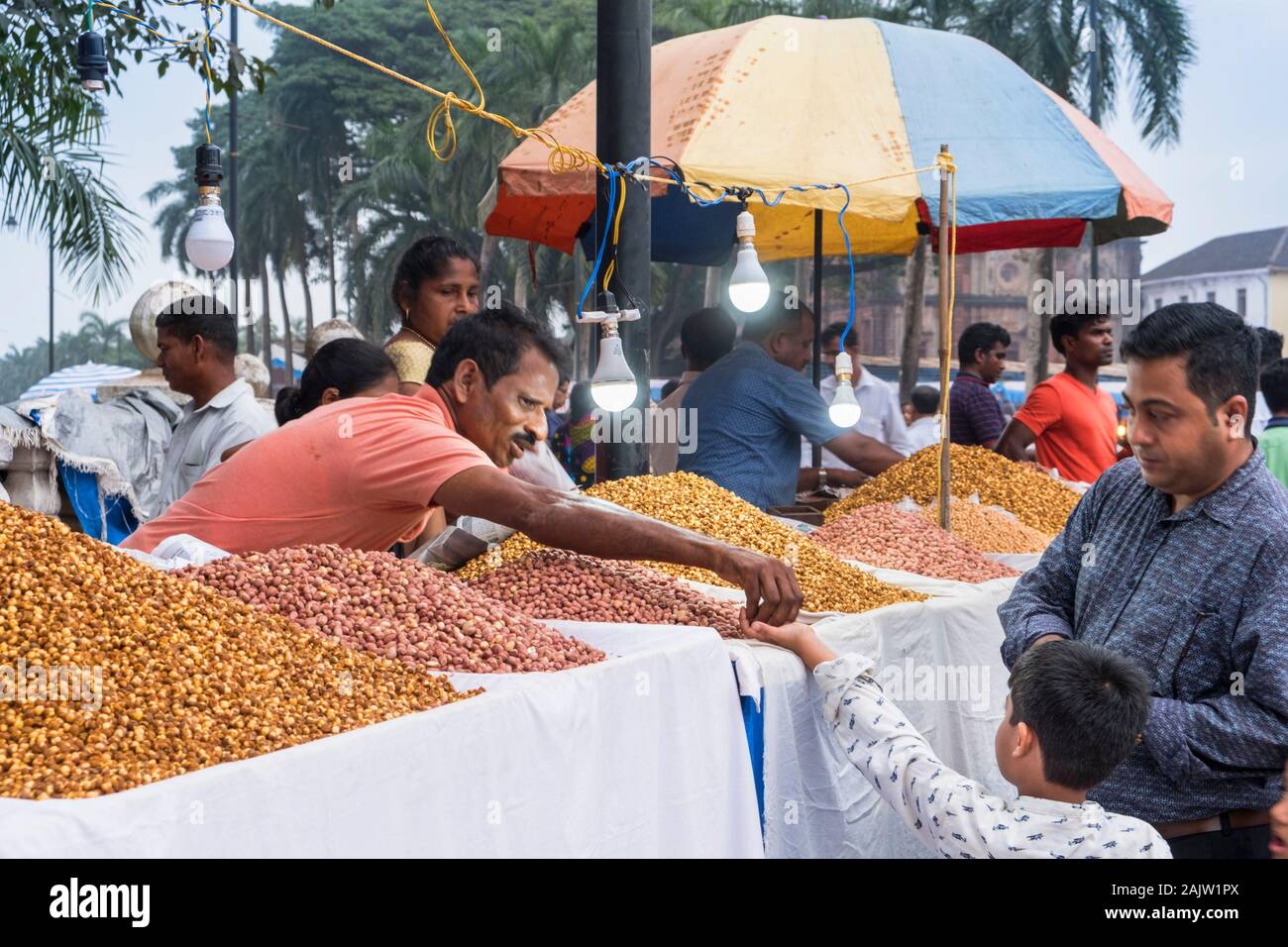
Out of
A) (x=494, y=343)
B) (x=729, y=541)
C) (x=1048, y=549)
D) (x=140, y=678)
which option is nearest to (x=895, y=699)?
(x=729, y=541)

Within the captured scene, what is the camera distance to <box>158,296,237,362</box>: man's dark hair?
3949mm

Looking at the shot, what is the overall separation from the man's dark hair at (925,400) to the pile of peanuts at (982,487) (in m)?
5.11

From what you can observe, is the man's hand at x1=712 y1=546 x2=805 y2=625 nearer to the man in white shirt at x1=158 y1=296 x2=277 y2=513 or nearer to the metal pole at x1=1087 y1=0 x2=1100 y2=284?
the man in white shirt at x1=158 y1=296 x2=277 y2=513

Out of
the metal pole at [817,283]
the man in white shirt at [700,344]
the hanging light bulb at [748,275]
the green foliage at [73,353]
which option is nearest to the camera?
the hanging light bulb at [748,275]

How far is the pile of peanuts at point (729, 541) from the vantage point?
9.59 ft

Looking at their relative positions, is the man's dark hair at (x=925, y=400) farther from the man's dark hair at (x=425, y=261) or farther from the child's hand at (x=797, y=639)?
the child's hand at (x=797, y=639)

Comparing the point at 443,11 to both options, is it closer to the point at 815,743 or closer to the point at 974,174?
the point at 974,174

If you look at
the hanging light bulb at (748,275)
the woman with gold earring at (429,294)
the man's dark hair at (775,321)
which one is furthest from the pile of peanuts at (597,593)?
the man's dark hair at (775,321)

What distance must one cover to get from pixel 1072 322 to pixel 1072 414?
0.34 metres

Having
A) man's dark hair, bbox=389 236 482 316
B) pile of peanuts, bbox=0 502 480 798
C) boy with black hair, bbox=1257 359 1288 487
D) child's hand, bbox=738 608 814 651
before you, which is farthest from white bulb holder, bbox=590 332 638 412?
boy with black hair, bbox=1257 359 1288 487

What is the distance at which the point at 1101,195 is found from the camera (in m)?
5.02

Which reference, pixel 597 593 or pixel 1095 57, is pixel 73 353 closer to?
pixel 1095 57

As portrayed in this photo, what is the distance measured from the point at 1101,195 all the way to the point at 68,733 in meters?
4.36

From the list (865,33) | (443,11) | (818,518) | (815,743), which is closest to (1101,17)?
(865,33)
